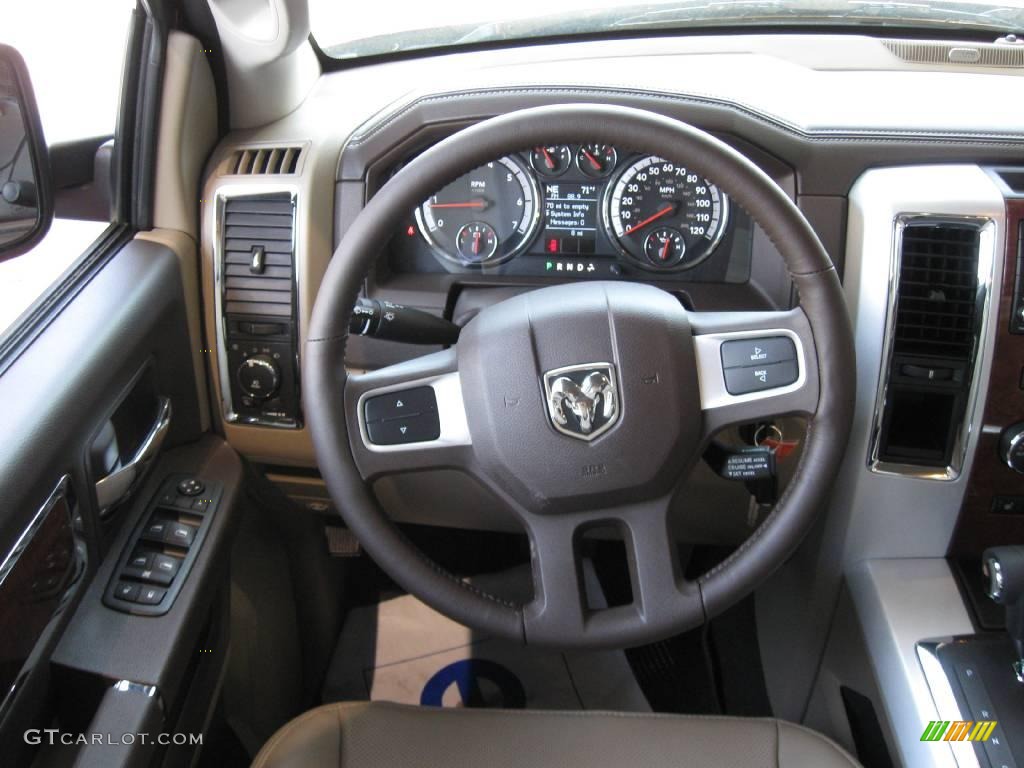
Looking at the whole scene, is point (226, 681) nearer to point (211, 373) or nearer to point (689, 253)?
point (211, 373)

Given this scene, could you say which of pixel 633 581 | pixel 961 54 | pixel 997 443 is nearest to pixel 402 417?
pixel 633 581

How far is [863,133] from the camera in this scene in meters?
1.24

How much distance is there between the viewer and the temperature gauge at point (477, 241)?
53.1 inches

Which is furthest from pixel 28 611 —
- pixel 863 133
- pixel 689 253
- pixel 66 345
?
pixel 863 133

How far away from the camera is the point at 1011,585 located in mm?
1066

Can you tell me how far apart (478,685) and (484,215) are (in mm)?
1012

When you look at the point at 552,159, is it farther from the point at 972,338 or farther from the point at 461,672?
the point at 461,672

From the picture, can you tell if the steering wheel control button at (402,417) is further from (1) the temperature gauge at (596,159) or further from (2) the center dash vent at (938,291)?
(2) the center dash vent at (938,291)

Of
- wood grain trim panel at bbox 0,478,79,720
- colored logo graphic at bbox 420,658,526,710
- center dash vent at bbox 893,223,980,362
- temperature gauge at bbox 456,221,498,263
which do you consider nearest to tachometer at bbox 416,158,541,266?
temperature gauge at bbox 456,221,498,263

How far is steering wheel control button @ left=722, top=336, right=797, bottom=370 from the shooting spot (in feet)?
3.39

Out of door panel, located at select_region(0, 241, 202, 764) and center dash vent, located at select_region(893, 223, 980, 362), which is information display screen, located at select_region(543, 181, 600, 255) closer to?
center dash vent, located at select_region(893, 223, 980, 362)

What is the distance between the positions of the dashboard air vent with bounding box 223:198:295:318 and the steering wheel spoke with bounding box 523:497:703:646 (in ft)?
1.74

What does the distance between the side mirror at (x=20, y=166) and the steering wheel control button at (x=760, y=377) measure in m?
0.84

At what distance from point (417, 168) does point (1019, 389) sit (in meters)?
0.83
